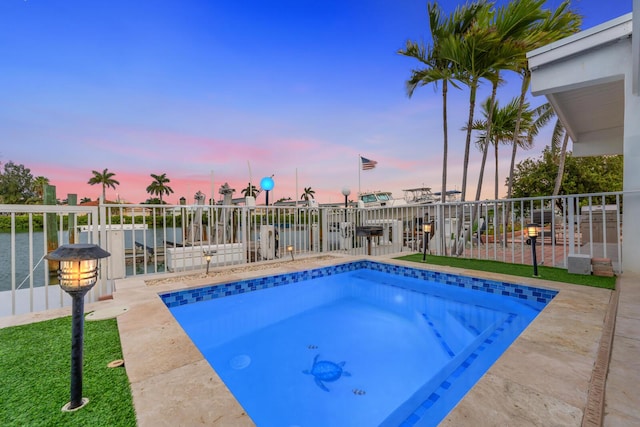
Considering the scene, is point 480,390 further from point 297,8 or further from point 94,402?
point 297,8

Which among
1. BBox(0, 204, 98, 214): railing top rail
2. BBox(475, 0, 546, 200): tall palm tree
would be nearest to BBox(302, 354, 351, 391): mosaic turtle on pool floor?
BBox(0, 204, 98, 214): railing top rail

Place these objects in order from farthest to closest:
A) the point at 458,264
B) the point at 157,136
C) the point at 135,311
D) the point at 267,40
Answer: the point at 157,136 → the point at 267,40 → the point at 458,264 → the point at 135,311

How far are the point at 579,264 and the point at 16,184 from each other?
4596 centimetres

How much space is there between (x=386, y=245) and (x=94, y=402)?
7670 millimetres

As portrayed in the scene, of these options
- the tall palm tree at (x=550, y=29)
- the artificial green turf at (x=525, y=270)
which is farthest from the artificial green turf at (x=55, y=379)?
the tall palm tree at (x=550, y=29)

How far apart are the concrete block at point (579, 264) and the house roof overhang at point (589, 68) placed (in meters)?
2.39

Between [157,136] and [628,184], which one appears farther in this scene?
[157,136]

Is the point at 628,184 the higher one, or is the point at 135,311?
the point at 628,184

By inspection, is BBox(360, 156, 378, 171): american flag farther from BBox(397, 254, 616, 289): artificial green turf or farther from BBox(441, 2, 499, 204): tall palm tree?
BBox(397, 254, 616, 289): artificial green turf

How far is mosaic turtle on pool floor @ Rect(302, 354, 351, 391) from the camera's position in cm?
210

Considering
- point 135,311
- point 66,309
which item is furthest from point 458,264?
point 66,309

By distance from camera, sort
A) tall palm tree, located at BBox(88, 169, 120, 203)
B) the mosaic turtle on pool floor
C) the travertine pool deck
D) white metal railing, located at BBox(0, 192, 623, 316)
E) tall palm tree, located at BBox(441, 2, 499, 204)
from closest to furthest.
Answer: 1. the travertine pool deck
2. the mosaic turtle on pool floor
3. white metal railing, located at BBox(0, 192, 623, 316)
4. tall palm tree, located at BBox(441, 2, 499, 204)
5. tall palm tree, located at BBox(88, 169, 120, 203)

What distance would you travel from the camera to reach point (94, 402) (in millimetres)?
1308

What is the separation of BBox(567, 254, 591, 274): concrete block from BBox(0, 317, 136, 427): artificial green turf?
17.9 feet
